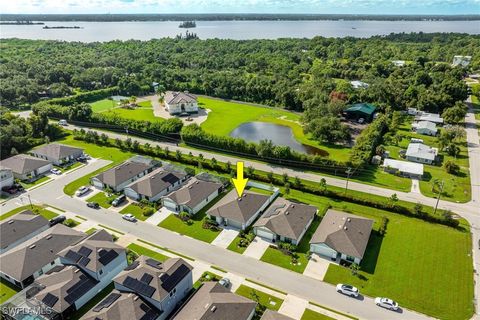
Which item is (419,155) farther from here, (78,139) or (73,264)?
(78,139)

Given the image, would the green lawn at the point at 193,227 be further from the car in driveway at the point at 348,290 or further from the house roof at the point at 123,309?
the car in driveway at the point at 348,290

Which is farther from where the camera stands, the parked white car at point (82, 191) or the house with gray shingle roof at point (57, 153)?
the house with gray shingle roof at point (57, 153)

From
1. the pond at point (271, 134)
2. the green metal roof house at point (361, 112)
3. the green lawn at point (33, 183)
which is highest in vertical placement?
the green metal roof house at point (361, 112)

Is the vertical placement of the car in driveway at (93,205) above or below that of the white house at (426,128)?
below

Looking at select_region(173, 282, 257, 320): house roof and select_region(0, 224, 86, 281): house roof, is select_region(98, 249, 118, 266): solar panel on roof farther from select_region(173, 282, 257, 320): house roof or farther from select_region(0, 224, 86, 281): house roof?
select_region(173, 282, 257, 320): house roof

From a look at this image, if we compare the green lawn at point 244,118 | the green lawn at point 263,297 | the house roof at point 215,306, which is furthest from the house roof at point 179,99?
the house roof at point 215,306

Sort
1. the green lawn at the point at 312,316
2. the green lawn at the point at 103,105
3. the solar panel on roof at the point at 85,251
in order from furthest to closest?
1. the green lawn at the point at 103,105
2. the solar panel on roof at the point at 85,251
3. the green lawn at the point at 312,316

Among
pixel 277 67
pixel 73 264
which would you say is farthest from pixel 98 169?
pixel 277 67

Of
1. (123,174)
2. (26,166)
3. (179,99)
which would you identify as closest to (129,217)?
(123,174)
